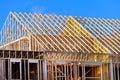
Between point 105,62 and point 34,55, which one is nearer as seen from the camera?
point 34,55

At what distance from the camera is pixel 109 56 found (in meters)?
37.4

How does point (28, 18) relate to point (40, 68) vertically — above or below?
above

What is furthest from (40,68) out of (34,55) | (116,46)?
(116,46)

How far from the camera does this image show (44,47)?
35.2 meters

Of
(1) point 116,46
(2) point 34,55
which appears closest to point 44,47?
(2) point 34,55

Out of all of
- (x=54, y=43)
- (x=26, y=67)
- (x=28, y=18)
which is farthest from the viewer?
(x=28, y=18)

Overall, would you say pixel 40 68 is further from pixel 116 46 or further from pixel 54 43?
pixel 116 46

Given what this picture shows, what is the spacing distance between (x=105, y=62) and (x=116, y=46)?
2807mm

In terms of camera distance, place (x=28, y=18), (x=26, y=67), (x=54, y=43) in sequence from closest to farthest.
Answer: (x=26, y=67)
(x=54, y=43)
(x=28, y=18)

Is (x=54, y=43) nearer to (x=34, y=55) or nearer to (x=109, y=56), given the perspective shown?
(x=34, y=55)

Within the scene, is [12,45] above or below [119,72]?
above

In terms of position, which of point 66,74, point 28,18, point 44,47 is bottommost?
point 66,74

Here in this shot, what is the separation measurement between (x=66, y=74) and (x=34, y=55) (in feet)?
11.5

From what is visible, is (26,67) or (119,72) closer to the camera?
(26,67)
